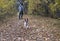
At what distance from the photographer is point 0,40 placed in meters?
9.81

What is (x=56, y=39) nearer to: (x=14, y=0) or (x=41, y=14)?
(x=41, y=14)

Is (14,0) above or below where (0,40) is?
below

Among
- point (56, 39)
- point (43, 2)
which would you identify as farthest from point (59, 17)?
point (56, 39)

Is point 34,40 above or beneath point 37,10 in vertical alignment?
above

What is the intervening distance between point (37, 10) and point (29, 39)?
15480 millimetres

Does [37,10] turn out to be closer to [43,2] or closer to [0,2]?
[43,2]

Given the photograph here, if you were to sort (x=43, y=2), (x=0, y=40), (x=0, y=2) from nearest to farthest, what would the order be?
(x=0, y=40), (x=0, y=2), (x=43, y=2)

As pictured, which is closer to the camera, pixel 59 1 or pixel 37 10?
pixel 59 1

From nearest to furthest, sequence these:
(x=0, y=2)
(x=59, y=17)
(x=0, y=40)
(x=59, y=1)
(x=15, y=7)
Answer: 1. (x=0, y=40)
2. (x=59, y=1)
3. (x=0, y=2)
4. (x=59, y=17)
5. (x=15, y=7)

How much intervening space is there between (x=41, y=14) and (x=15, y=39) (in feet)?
50.2

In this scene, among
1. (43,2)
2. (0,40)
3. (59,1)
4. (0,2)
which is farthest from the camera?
(43,2)

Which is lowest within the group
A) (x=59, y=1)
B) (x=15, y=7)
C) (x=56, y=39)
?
(x=15, y=7)

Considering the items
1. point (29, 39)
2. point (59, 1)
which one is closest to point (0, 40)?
point (29, 39)

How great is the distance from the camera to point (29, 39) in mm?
10305
